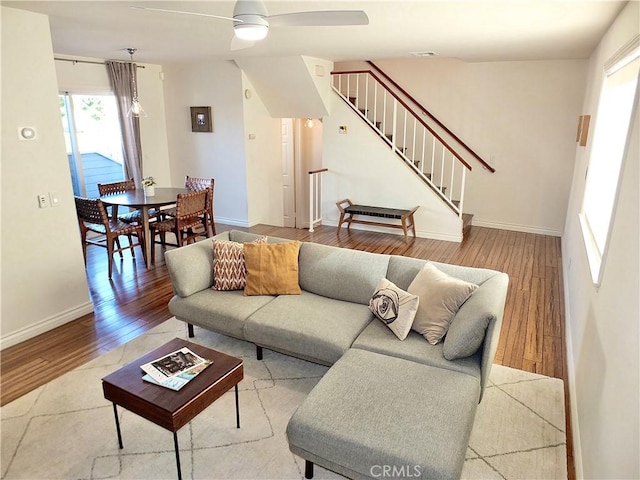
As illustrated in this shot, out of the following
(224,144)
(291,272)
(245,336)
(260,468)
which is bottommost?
(260,468)

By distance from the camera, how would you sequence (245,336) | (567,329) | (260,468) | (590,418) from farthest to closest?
1. (567,329)
2. (245,336)
3. (260,468)
4. (590,418)

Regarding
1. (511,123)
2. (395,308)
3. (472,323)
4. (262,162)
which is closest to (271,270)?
(395,308)

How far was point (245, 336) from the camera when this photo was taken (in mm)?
2979

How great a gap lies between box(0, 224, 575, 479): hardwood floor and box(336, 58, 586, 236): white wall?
479mm

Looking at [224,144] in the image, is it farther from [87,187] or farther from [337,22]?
[337,22]

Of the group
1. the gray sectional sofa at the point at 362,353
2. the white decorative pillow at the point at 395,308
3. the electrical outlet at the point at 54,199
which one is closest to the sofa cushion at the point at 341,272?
the gray sectional sofa at the point at 362,353

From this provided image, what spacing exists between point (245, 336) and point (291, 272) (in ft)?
2.05

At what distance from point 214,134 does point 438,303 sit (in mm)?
5191

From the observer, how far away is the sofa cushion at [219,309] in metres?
3.02

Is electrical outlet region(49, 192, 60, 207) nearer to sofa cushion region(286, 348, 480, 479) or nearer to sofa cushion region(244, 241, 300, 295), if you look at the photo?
sofa cushion region(244, 241, 300, 295)

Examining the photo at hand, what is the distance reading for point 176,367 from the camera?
2.28 metres

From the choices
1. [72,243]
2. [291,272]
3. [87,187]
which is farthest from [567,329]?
[87,187]

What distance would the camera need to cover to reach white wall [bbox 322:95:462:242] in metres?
6.22

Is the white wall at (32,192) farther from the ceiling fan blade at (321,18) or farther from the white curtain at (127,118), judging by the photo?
the white curtain at (127,118)
